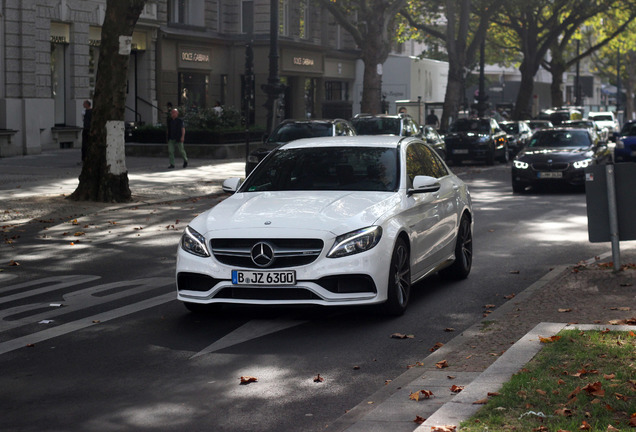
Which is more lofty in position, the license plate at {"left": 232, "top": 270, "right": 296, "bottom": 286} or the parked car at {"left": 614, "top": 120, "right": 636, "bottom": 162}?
the parked car at {"left": 614, "top": 120, "right": 636, "bottom": 162}

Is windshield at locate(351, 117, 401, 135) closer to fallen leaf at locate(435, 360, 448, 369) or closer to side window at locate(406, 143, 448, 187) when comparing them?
side window at locate(406, 143, 448, 187)

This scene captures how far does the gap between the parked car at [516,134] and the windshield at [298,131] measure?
16794mm

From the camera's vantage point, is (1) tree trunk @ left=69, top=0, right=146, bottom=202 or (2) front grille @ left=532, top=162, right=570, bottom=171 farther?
(2) front grille @ left=532, top=162, right=570, bottom=171

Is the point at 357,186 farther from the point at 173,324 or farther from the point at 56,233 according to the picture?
the point at 56,233

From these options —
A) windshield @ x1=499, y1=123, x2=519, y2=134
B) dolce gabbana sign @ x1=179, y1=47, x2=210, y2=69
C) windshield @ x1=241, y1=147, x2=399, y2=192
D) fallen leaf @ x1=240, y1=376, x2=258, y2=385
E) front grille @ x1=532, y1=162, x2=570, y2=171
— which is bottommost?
fallen leaf @ x1=240, y1=376, x2=258, y2=385

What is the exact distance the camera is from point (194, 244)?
9109mm

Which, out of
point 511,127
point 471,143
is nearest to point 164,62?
point 511,127

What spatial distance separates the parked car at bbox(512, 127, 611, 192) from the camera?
24109 millimetres

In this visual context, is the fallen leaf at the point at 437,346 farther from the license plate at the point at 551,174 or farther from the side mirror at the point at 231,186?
the license plate at the point at 551,174

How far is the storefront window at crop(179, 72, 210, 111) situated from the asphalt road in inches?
1322

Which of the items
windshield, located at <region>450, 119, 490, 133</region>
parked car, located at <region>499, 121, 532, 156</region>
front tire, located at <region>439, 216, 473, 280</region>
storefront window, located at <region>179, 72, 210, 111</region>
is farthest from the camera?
storefront window, located at <region>179, 72, 210, 111</region>

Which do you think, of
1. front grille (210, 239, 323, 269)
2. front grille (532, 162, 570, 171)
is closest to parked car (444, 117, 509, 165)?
front grille (532, 162, 570, 171)

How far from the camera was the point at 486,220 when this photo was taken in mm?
18297

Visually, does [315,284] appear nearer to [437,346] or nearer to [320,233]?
[320,233]
